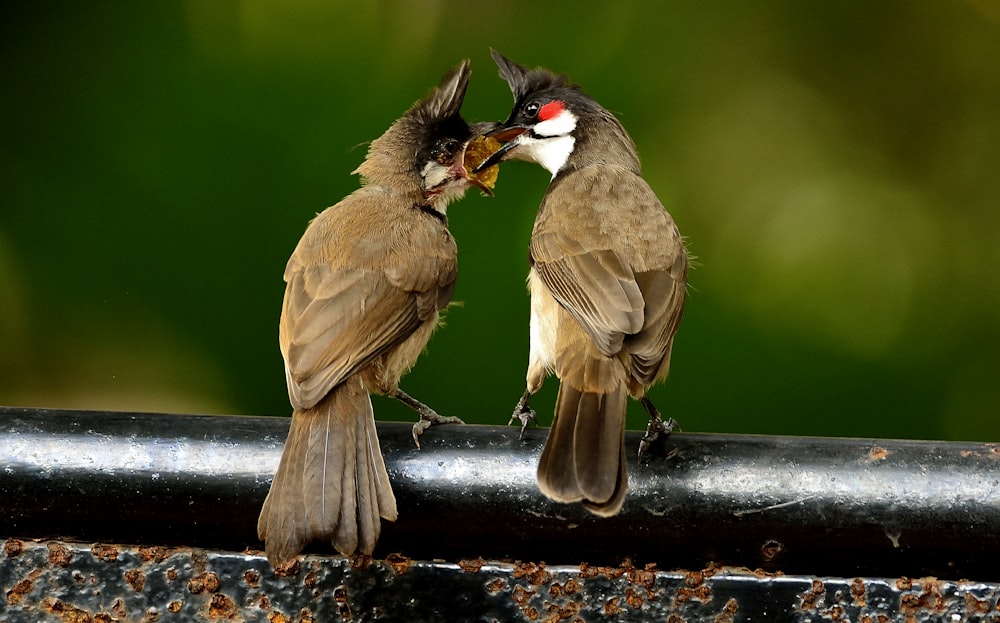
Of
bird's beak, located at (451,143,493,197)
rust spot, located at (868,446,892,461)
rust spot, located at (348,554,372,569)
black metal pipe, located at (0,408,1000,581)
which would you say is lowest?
rust spot, located at (348,554,372,569)

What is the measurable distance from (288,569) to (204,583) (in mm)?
133

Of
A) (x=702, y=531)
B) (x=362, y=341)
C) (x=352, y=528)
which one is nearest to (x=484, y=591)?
(x=352, y=528)

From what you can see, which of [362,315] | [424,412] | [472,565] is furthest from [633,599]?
[424,412]

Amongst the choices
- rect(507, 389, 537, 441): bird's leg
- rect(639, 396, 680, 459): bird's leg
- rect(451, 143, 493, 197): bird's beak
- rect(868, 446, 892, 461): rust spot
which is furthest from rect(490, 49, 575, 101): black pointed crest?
rect(868, 446, 892, 461): rust spot

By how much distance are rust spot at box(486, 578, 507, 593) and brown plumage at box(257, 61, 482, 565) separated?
0.20 meters

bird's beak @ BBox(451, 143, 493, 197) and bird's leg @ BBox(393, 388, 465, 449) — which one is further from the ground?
bird's beak @ BBox(451, 143, 493, 197)

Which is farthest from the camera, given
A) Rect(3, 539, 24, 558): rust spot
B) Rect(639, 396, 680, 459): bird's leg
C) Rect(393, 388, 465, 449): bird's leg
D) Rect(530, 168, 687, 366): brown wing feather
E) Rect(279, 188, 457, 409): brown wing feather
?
Rect(393, 388, 465, 449): bird's leg

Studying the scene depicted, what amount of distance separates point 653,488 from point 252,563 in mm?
670

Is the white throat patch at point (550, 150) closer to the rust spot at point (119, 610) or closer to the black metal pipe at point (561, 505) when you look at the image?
the black metal pipe at point (561, 505)

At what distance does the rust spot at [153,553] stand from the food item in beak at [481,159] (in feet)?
6.86

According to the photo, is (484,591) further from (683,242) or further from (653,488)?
(683,242)

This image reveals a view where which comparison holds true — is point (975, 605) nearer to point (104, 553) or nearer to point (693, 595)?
point (693, 595)

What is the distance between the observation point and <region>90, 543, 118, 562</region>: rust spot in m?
1.89

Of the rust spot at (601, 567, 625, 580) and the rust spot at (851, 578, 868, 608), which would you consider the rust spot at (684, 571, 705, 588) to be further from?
the rust spot at (851, 578, 868, 608)
